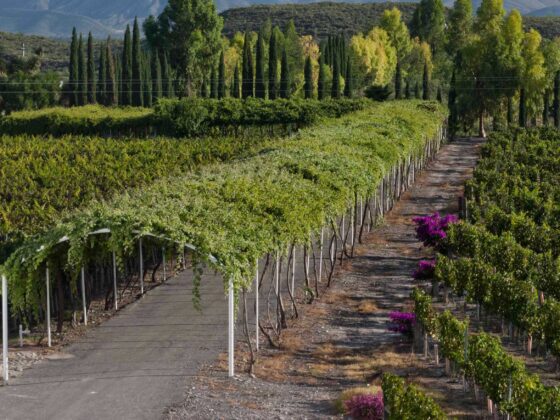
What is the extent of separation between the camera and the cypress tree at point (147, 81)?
255 feet

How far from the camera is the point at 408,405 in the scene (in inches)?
517

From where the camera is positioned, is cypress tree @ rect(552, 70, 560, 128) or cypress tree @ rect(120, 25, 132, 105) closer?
cypress tree @ rect(552, 70, 560, 128)

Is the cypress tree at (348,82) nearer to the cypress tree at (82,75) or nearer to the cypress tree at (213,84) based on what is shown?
the cypress tree at (213,84)

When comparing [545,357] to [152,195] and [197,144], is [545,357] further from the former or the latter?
[197,144]

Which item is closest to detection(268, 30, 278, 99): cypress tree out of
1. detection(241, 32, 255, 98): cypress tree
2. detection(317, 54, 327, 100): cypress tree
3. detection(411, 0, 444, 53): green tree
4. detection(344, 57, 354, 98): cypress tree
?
detection(241, 32, 255, 98): cypress tree

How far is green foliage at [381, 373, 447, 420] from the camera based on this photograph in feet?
42.5

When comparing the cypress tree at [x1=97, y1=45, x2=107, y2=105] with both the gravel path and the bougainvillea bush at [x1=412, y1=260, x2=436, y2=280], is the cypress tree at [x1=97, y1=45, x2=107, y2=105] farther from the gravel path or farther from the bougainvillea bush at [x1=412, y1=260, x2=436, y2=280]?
the bougainvillea bush at [x1=412, y1=260, x2=436, y2=280]

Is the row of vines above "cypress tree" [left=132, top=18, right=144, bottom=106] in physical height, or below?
below

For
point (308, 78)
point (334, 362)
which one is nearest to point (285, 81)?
point (308, 78)

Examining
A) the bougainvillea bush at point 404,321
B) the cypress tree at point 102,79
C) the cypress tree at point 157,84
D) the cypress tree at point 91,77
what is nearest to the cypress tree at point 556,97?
the cypress tree at point 157,84

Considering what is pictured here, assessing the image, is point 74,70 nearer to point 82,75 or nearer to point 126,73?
point 82,75

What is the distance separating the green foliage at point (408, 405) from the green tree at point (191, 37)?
74200 mm

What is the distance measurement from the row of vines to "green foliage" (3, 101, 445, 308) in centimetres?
298

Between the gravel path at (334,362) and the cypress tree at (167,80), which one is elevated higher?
the cypress tree at (167,80)
